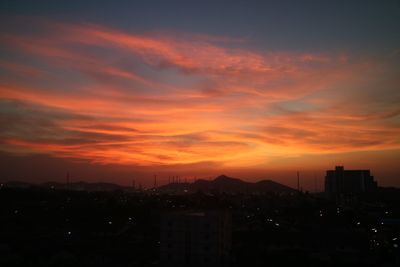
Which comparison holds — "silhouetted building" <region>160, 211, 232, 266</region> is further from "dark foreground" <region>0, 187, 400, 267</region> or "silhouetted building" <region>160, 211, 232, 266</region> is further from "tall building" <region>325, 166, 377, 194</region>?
"tall building" <region>325, 166, 377, 194</region>

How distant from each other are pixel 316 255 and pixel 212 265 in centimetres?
553

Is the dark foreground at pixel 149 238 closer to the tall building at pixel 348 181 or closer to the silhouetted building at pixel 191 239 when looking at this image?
the silhouetted building at pixel 191 239

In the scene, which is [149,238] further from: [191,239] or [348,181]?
[348,181]

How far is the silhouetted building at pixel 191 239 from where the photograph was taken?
1134cm

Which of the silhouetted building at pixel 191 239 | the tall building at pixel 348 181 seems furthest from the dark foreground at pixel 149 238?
the tall building at pixel 348 181

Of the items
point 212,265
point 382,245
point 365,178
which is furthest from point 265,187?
point 212,265

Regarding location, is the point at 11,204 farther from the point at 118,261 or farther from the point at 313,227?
the point at 313,227

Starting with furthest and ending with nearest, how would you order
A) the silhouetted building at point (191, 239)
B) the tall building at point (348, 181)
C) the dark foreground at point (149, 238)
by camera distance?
the tall building at point (348, 181)
the dark foreground at point (149, 238)
the silhouetted building at point (191, 239)

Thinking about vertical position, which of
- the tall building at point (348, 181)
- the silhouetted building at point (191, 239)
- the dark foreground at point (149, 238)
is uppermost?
the tall building at point (348, 181)

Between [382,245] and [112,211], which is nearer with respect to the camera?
[382,245]

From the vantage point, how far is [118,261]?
47.3 ft

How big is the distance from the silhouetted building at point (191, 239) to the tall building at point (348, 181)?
176ft

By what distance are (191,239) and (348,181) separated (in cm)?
5657

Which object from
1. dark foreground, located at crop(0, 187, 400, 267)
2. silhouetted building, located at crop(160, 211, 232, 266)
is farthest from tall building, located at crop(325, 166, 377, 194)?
silhouetted building, located at crop(160, 211, 232, 266)
